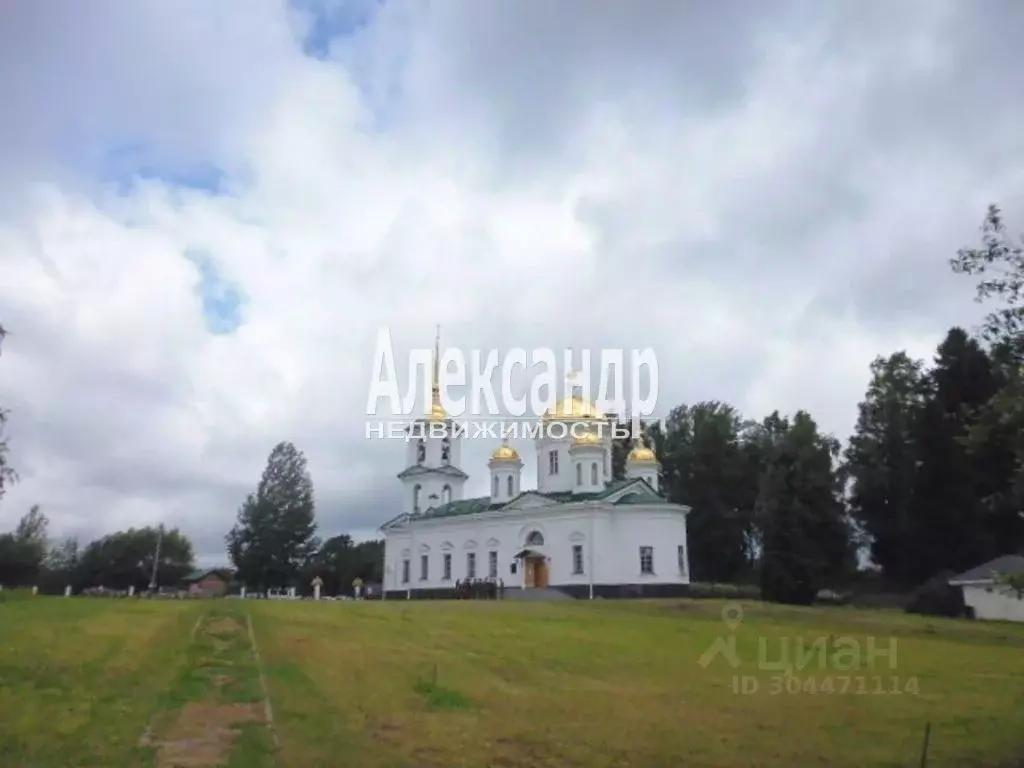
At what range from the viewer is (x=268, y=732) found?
35.0 feet

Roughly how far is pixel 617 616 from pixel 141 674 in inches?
831

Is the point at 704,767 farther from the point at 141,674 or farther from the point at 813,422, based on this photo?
the point at 813,422

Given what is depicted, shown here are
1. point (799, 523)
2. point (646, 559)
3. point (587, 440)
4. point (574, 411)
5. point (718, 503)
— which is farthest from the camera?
point (718, 503)

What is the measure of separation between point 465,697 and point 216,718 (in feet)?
13.4

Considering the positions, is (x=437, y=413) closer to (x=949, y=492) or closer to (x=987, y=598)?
(x=949, y=492)

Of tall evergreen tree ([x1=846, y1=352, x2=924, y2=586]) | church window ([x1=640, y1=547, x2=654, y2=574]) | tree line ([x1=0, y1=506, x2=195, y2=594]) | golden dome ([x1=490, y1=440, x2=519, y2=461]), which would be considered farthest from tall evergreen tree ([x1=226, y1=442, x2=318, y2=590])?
tall evergreen tree ([x1=846, y1=352, x2=924, y2=586])

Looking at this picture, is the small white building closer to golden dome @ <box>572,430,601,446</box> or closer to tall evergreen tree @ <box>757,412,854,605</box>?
tall evergreen tree @ <box>757,412,854,605</box>

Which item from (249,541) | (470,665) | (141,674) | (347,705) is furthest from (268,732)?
(249,541)

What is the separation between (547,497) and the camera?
52.9 meters

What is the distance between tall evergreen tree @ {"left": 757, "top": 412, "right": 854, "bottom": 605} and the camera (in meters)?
47.0

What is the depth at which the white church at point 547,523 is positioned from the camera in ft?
161

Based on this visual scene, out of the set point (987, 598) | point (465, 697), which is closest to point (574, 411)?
point (987, 598)

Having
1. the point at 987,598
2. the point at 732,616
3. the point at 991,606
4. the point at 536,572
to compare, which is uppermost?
the point at 536,572

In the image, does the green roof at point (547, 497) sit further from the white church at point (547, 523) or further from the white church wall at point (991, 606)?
the white church wall at point (991, 606)
